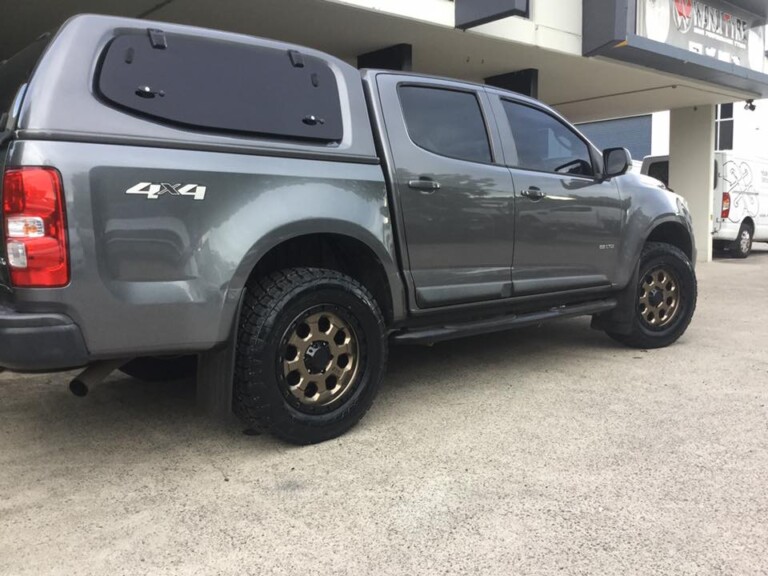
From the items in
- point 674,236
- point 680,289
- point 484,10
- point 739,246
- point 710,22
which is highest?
point 710,22

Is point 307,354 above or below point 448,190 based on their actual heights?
below

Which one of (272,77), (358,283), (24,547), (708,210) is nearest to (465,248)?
(358,283)

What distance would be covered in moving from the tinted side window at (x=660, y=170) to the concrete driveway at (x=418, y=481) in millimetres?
11135

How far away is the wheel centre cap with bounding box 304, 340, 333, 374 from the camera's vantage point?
3.23m

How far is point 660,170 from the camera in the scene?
48.9 ft

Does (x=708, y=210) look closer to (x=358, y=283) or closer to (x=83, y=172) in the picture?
(x=358, y=283)

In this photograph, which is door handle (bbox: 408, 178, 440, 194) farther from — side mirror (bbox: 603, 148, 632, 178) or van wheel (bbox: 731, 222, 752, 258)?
van wheel (bbox: 731, 222, 752, 258)

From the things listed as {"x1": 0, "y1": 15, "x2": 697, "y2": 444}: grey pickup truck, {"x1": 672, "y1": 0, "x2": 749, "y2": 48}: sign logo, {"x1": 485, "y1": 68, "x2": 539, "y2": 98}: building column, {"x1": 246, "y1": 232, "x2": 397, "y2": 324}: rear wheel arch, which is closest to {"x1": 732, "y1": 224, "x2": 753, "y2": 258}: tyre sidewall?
{"x1": 672, "y1": 0, "x2": 749, "y2": 48}: sign logo

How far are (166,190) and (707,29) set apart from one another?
10.5m

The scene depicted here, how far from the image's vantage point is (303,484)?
114 inches

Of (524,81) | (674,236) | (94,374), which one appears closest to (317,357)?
(94,374)

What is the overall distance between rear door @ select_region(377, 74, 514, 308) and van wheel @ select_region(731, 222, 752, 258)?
41.5ft

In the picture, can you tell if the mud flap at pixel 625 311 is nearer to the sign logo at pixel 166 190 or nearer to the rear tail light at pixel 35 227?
the sign logo at pixel 166 190

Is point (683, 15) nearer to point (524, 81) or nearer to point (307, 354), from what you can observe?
point (524, 81)
